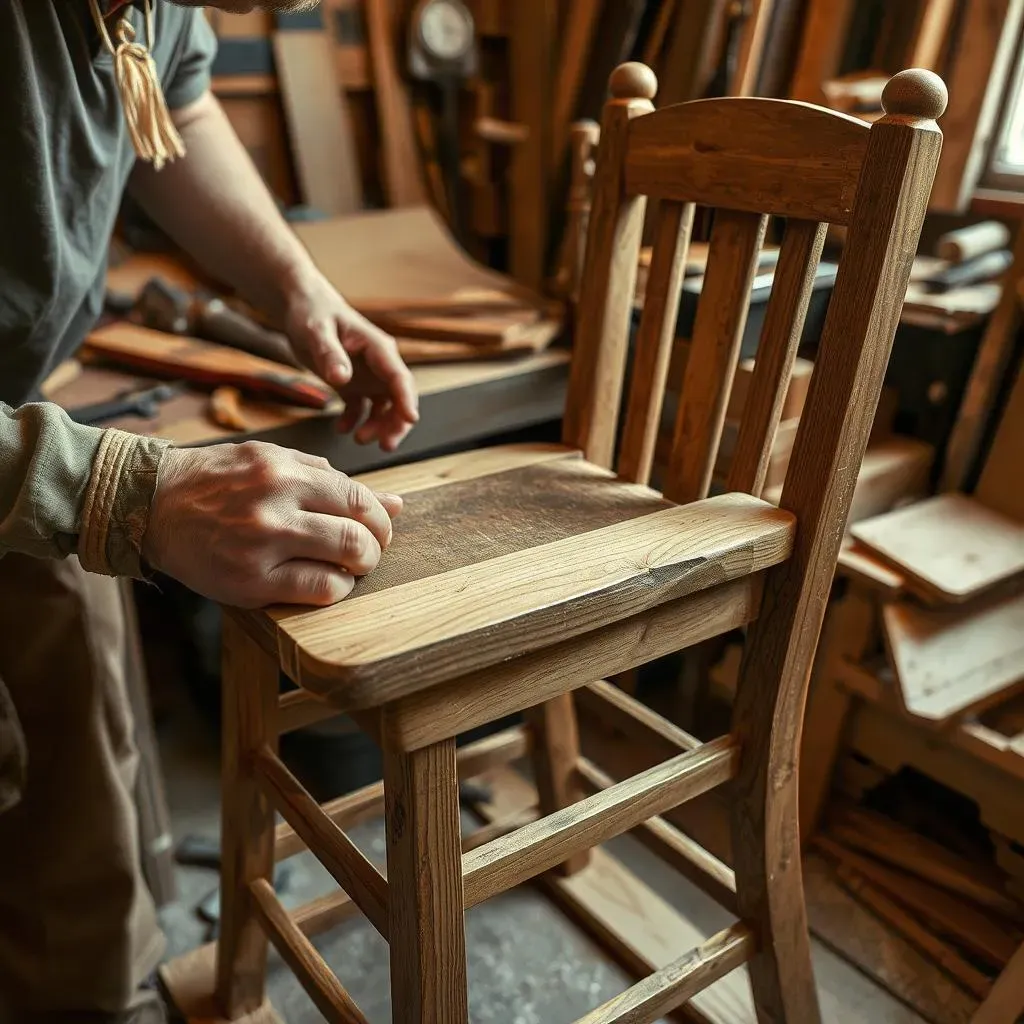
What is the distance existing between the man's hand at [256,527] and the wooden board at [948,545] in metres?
0.80

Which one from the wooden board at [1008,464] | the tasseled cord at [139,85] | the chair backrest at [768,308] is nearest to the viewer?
the chair backrest at [768,308]

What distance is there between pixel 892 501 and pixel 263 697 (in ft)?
3.20

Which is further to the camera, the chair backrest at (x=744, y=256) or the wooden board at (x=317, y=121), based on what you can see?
the wooden board at (x=317, y=121)

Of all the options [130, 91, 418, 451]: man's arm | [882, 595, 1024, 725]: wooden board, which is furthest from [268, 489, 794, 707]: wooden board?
[882, 595, 1024, 725]: wooden board

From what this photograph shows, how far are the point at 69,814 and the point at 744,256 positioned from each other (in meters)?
0.98

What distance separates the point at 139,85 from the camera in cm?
87

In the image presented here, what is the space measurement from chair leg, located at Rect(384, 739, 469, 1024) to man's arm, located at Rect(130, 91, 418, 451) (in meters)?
0.47

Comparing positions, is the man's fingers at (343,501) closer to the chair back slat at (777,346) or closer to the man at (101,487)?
the man at (101,487)

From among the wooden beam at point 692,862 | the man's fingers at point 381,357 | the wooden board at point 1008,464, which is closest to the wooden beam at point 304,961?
the wooden beam at point 692,862

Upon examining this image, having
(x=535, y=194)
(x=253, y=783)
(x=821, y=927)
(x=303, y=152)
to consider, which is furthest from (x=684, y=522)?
(x=303, y=152)

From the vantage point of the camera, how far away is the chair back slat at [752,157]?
2.49 feet

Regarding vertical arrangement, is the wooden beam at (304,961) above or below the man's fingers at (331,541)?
below

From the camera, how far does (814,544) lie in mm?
833

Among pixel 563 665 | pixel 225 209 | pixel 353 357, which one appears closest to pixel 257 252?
pixel 225 209
